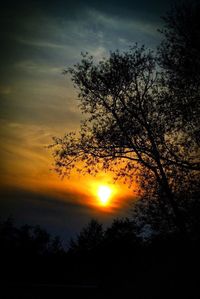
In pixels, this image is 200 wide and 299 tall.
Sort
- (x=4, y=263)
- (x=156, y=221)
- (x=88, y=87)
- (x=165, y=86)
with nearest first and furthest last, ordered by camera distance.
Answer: (x=156, y=221) < (x=165, y=86) < (x=88, y=87) < (x=4, y=263)

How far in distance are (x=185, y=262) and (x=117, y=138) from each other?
830 cm

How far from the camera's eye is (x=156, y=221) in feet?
57.4

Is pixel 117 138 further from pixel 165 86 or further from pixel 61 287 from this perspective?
pixel 61 287

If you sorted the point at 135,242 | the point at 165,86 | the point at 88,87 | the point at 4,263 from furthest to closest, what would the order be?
the point at 135,242, the point at 4,263, the point at 88,87, the point at 165,86

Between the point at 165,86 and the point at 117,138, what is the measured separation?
4.40 metres

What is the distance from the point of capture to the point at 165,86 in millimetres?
18891

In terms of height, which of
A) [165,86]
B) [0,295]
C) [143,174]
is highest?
[165,86]

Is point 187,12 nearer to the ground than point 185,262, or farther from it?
farther from it

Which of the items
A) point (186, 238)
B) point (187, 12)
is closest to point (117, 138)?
point (186, 238)

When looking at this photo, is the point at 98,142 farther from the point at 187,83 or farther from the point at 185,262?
the point at 185,262

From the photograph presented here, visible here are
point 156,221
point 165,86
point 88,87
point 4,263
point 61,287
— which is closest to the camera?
point 61,287

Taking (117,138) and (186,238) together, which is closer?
(186,238)

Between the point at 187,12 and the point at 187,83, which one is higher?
the point at 187,12

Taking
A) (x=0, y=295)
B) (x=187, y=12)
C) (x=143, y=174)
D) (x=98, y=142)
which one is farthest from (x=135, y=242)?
(x=187, y=12)
